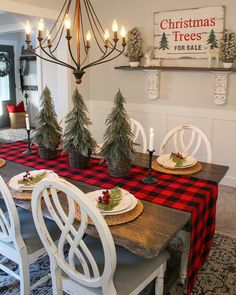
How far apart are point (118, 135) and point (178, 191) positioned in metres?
0.53

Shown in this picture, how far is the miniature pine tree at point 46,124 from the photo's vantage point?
97.5 inches

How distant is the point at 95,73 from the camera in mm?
4699

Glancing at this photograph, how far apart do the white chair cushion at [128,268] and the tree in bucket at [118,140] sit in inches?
21.2

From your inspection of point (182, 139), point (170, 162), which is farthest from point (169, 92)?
point (170, 162)

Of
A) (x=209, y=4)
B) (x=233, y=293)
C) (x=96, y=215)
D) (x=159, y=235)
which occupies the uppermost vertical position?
(x=209, y=4)

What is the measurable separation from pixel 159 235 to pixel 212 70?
2.68 metres

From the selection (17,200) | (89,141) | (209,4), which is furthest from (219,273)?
(209,4)

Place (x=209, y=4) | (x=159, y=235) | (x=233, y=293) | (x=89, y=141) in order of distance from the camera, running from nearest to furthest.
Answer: (x=159, y=235) < (x=233, y=293) < (x=89, y=141) < (x=209, y=4)

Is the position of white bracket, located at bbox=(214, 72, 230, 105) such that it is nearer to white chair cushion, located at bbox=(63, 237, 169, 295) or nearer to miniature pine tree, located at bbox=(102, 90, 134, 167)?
miniature pine tree, located at bbox=(102, 90, 134, 167)

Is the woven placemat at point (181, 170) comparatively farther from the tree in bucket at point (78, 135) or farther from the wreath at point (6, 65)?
the wreath at point (6, 65)

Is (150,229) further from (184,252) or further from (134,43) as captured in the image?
(134,43)

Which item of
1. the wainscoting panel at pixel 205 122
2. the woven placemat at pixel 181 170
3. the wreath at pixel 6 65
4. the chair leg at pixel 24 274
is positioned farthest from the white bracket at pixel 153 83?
the wreath at pixel 6 65

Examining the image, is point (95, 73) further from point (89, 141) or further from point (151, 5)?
point (89, 141)

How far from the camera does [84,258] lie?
1597 millimetres
